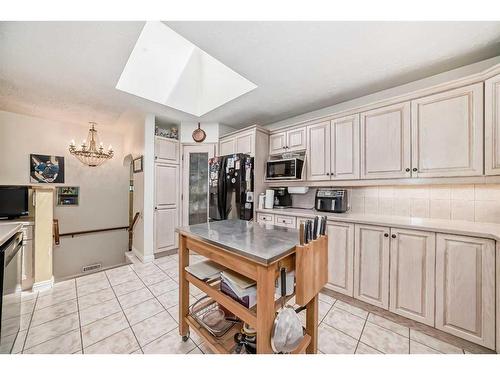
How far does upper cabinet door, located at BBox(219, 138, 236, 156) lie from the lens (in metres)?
3.30

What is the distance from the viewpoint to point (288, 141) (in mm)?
2881

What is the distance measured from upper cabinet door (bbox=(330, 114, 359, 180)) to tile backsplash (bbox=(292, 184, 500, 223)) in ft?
1.12

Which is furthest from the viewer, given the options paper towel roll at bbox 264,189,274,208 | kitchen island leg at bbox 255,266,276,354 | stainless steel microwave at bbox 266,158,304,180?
paper towel roll at bbox 264,189,274,208

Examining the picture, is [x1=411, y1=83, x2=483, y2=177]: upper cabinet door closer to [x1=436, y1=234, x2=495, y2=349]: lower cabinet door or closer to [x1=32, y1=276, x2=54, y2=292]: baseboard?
[x1=436, y1=234, x2=495, y2=349]: lower cabinet door

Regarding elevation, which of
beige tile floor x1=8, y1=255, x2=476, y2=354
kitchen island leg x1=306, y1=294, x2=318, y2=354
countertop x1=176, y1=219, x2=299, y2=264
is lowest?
beige tile floor x1=8, y1=255, x2=476, y2=354

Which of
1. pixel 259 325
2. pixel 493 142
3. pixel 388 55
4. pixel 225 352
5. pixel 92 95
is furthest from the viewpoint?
pixel 92 95

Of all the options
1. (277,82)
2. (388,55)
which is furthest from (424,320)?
(277,82)

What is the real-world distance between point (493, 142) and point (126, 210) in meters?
5.54

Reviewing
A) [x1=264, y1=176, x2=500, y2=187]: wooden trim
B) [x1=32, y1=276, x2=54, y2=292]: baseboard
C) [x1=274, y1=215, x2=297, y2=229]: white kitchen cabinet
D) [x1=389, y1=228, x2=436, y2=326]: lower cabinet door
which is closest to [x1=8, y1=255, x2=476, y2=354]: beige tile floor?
[x1=32, y1=276, x2=54, y2=292]: baseboard

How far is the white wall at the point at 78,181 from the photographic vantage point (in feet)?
10.4

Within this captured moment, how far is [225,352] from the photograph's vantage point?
1.17 m

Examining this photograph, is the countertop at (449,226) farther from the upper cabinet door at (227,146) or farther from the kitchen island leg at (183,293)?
the upper cabinet door at (227,146)

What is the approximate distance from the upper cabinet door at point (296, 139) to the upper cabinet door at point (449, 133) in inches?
46.9

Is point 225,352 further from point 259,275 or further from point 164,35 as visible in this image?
point 164,35
